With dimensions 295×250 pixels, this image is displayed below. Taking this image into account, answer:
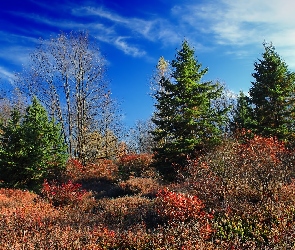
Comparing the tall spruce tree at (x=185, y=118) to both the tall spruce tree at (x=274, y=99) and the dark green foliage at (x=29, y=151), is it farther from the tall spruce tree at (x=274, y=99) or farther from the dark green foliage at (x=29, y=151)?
the dark green foliage at (x=29, y=151)

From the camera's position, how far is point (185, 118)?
20.2 metres

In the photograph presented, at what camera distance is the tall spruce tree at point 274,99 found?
71.5 feet

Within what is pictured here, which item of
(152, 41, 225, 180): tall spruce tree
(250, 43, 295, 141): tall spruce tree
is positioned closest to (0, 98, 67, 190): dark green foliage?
(152, 41, 225, 180): tall spruce tree

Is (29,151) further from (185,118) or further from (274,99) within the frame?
(274,99)

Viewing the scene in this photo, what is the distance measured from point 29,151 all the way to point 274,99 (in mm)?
17700

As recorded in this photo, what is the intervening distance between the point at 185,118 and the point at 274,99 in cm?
751

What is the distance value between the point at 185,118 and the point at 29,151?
404 inches

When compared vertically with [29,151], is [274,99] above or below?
above

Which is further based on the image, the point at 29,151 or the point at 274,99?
the point at 274,99

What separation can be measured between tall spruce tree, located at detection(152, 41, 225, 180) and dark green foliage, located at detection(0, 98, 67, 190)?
7.42 meters

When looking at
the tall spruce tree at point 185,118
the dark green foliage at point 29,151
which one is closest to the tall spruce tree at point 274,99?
the tall spruce tree at point 185,118

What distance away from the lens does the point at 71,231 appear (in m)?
7.69

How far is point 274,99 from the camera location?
22500 mm

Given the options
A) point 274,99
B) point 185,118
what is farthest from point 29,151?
point 274,99
